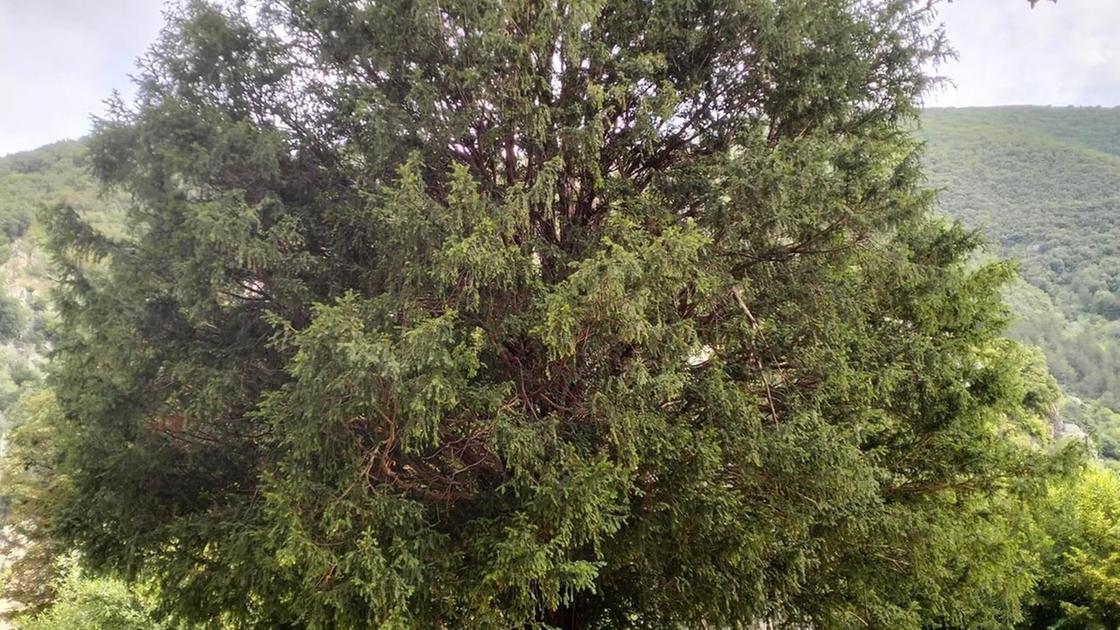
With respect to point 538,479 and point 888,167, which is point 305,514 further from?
point 888,167

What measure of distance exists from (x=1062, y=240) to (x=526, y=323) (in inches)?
4034

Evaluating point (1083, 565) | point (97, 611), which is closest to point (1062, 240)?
point (1083, 565)

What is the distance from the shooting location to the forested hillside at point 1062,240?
7850 cm

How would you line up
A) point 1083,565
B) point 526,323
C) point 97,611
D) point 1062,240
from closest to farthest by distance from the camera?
point 526,323
point 97,611
point 1083,565
point 1062,240

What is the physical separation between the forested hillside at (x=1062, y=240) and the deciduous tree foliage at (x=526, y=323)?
8316cm

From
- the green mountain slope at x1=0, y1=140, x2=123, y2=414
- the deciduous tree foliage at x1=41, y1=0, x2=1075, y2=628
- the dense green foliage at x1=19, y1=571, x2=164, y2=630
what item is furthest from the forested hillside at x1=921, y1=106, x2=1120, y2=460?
the green mountain slope at x1=0, y1=140, x2=123, y2=414

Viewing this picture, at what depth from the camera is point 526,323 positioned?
4.66 meters

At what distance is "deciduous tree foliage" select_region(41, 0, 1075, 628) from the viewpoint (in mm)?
4348

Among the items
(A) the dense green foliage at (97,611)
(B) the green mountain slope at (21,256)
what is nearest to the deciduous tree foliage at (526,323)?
(A) the dense green foliage at (97,611)

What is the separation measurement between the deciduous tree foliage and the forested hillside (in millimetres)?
83160

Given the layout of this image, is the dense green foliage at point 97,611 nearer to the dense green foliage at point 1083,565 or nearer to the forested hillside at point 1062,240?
the dense green foliage at point 1083,565

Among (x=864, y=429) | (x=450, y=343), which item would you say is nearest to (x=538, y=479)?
(x=450, y=343)

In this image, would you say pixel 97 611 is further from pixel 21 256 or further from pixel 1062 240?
pixel 1062 240

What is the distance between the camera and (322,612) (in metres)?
4.15
